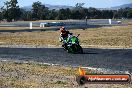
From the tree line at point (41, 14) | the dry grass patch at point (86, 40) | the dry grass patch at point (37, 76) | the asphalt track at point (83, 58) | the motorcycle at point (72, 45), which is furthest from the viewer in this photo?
the tree line at point (41, 14)

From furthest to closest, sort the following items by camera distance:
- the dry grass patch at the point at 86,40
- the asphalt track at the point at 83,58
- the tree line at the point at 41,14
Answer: the tree line at the point at 41,14 → the dry grass patch at the point at 86,40 → the asphalt track at the point at 83,58

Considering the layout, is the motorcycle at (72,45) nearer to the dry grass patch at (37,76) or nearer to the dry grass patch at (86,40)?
the dry grass patch at (86,40)

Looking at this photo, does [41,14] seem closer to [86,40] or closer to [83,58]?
[86,40]

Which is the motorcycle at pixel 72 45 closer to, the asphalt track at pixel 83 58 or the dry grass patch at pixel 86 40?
the asphalt track at pixel 83 58

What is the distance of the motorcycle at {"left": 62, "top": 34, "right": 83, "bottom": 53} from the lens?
25.5m

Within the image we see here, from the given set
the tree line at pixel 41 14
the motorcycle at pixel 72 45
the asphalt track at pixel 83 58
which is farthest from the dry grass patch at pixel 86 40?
the tree line at pixel 41 14

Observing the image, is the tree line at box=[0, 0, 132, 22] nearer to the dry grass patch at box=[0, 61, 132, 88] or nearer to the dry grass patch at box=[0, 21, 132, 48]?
the dry grass patch at box=[0, 21, 132, 48]

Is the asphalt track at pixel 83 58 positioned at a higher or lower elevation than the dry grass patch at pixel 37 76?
lower

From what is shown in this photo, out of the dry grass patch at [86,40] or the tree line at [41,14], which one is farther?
the tree line at [41,14]

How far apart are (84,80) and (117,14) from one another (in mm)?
155090

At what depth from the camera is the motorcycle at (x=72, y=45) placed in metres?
25.5

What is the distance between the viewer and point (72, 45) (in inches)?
1014

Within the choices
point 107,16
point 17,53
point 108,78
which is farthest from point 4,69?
point 107,16

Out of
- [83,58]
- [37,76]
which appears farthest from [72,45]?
[37,76]
